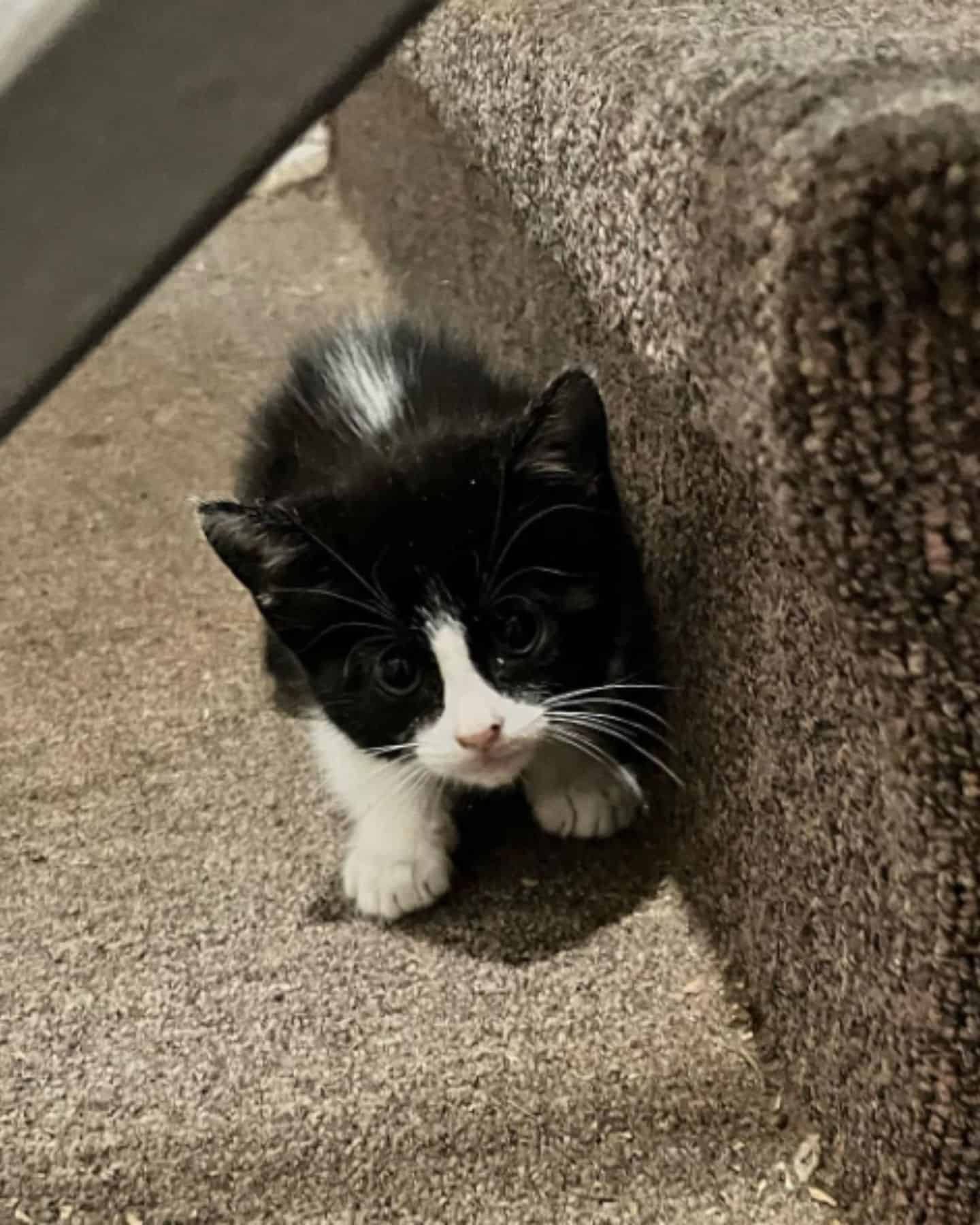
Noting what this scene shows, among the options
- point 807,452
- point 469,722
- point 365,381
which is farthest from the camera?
point 365,381

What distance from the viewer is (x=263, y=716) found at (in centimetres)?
112

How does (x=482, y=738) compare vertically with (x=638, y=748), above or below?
above

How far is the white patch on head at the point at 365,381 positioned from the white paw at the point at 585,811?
0.29 meters

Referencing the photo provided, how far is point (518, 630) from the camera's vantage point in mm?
857

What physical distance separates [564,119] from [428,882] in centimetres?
48

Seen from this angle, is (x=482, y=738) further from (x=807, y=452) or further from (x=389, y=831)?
(x=807, y=452)

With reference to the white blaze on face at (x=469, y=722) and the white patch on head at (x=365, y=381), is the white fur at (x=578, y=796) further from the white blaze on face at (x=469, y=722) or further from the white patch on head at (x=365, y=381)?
the white patch on head at (x=365, y=381)

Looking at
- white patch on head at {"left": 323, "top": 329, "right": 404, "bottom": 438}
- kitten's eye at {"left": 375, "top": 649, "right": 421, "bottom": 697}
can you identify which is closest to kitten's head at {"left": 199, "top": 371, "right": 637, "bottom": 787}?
kitten's eye at {"left": 375, "top": 649, "right": 421, "bottom": 697}

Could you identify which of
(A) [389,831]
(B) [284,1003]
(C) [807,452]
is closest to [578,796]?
(A) [389,831]

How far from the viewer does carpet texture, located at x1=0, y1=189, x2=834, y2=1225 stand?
30.1 inches

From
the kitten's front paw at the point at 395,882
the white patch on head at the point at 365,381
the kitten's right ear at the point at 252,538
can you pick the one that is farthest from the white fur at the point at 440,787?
the white patch on head at the point at 365,381

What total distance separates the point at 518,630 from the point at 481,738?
3.0 inches

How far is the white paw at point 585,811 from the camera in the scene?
963 mm

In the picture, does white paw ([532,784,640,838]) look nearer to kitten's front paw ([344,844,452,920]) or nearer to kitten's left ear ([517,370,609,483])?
kitten's front paw ([344,844,452,920])
